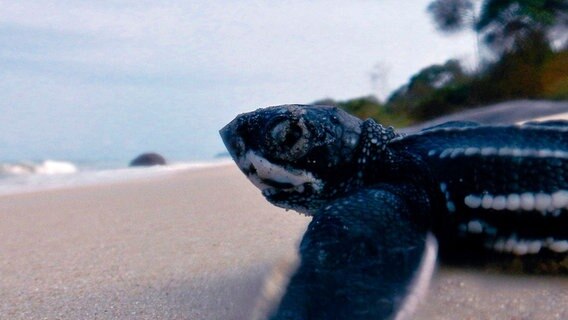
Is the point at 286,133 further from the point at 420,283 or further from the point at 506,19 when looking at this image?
A: the point at 506,19

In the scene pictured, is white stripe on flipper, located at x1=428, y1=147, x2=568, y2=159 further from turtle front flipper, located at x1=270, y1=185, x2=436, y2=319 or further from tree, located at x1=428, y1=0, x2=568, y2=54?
tree, located at x1=428, y1=0, x2=568, y2=54

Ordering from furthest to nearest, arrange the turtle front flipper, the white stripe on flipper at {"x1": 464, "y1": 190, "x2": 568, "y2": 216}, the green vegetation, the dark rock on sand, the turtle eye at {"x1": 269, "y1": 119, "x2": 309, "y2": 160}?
the dark rock on sand, the green vegetation, the turtle eye at {"x1": 269, "y1": 119, "x2": 309, "y2": 160}, the white stripe on flipper at {"x1": 464, "y1": 190, "x2": 568, "y2": 216}, the turtle front flipper

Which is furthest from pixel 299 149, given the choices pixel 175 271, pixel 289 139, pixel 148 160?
pixel 148 160

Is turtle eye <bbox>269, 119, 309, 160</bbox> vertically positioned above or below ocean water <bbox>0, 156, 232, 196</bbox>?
above

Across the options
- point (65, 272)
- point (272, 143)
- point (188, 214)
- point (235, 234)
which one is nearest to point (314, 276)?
point (272, 143)

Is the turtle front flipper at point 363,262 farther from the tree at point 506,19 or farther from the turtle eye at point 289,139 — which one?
the tree at point 506,19

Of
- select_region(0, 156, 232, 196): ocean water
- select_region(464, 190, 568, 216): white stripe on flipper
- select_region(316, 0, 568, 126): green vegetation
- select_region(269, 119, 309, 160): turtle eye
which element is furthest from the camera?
select_region(316, 0, 568, 126): green vegetation

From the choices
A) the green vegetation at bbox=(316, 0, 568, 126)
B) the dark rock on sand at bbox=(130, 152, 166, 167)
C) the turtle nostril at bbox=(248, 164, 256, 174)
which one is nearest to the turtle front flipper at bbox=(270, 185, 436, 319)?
the turtle nostril at bbox=(248, 164, 256, 174)

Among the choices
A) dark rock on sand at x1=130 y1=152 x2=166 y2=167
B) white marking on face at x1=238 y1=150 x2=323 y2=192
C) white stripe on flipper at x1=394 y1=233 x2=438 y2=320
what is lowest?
dark rock on sand at x1=130 y1=152 x2=166 y2=167
